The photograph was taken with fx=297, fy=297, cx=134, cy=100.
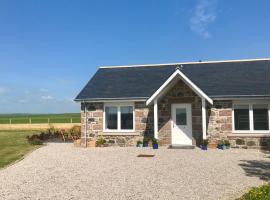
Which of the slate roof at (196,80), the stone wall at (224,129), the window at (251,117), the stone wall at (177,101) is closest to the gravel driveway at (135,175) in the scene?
the stone wall at (224,129)

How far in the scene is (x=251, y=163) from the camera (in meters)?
12.1

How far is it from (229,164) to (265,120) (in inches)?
228

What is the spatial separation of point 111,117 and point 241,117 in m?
7.75

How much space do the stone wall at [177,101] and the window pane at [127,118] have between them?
181 cm

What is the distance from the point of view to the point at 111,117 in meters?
18.7

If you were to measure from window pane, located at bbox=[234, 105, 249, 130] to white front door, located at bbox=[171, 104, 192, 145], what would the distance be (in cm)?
257

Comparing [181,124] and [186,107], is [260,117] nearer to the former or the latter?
[186,107]

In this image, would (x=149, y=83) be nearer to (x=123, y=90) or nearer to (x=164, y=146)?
(x=123, y=90)

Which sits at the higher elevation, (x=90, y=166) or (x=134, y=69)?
(x=134, y=69)

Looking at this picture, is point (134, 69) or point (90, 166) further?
point (134, 69)

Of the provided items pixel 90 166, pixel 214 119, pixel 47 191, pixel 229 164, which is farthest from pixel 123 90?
pixel 47 191

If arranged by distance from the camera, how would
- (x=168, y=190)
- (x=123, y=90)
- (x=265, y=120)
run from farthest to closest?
(x=123, y=90) < (x=265, y=120) < (x=168, y=190)

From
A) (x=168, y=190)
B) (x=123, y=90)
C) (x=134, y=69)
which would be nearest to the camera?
(x=168, y=190)

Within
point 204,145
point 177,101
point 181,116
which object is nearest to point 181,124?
point 181,116
